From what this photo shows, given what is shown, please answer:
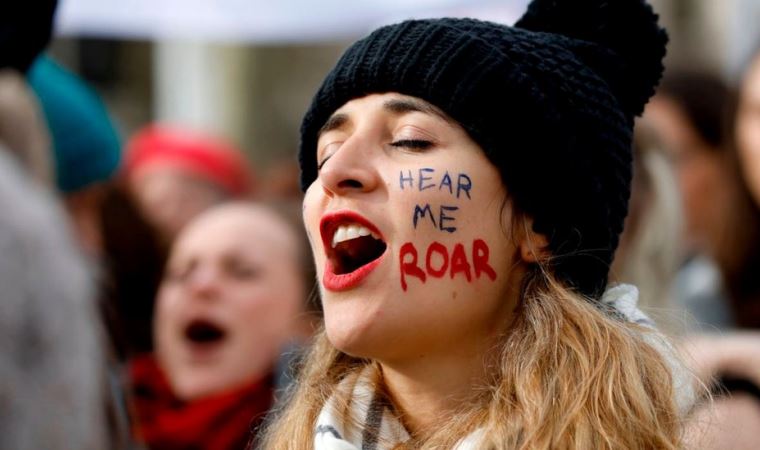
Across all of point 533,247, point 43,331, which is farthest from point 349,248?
point 43,331

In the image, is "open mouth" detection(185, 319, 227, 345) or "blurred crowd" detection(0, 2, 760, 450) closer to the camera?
"blurred crowd" detection(0, 2, 760, 450)

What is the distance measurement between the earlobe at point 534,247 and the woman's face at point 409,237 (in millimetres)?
25

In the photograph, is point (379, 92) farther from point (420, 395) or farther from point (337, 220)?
point (420, 395)

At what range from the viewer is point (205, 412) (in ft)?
13.5

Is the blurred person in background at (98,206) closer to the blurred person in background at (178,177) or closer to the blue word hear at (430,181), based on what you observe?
the blurred person in background at (178,177)

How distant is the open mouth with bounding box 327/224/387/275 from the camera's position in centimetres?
238

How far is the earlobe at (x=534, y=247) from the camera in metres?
2.45

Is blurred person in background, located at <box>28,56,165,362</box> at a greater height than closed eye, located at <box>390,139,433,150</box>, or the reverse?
closed eye, located at <box>390,139,433,150</box>

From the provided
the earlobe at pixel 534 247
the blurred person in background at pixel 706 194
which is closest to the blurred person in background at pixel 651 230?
the blurred person in background at pixel 706 194

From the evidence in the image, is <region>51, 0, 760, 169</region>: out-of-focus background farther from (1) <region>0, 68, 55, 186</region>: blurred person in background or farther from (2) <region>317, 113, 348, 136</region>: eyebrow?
(2) <region>317, 113, 348, 136</region>: eyebrow

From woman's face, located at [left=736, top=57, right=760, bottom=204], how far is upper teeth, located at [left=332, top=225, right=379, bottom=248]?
2.35m

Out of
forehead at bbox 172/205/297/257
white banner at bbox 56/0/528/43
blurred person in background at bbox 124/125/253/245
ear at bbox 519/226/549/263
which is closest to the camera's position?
ear at bbox 519/226/549/263

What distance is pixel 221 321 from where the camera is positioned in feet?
14.2

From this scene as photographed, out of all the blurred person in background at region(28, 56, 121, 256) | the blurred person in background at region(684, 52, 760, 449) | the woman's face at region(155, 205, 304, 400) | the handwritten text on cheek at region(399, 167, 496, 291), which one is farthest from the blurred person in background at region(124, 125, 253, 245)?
the handwritten text on cheek at region(399, 167, 496, 291)
